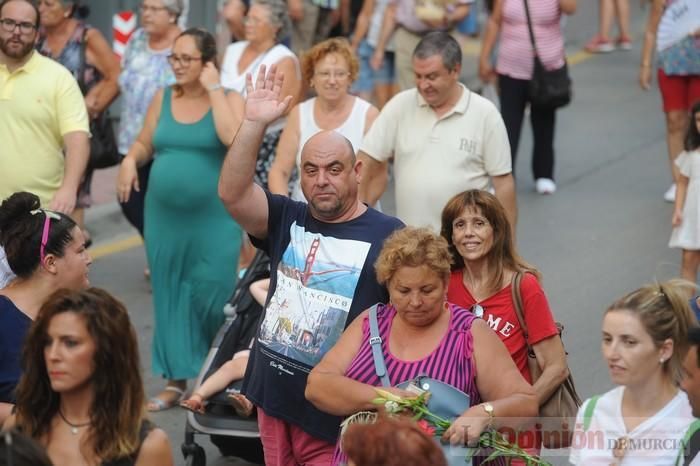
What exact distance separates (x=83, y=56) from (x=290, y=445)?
500 centimetres

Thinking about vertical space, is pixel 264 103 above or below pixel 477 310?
above

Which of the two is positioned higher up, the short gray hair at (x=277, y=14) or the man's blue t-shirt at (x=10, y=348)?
the short gray hair at (x=277, y=14)

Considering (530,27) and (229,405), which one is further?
(530,27)

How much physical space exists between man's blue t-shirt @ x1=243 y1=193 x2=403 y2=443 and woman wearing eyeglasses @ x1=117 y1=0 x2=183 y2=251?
4.19m

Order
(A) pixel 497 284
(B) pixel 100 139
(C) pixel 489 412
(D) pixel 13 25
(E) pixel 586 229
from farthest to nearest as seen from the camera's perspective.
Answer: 1. (E) pixel 586 229
2. (B) pixel 100 139
3. (D) pixel 13 25
4. (A) pixel 497 284
5. (C) pixel 489 412

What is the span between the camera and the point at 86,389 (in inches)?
175

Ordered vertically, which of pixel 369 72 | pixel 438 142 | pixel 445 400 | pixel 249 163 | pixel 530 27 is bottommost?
pixel 445 400

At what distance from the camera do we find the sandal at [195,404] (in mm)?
6844

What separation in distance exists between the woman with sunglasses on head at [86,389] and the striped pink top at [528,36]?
25.9 feet

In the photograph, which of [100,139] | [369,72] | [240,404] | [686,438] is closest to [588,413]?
[686,438]

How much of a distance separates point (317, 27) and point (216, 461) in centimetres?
814

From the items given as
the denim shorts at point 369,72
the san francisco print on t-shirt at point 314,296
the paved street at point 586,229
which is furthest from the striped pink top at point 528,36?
the san francisco print on t-shirt at point 314,296

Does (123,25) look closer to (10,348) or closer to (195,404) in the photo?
(195,404)

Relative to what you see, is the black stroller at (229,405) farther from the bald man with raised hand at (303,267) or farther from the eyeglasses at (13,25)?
the eyeglasses at (13,25)
